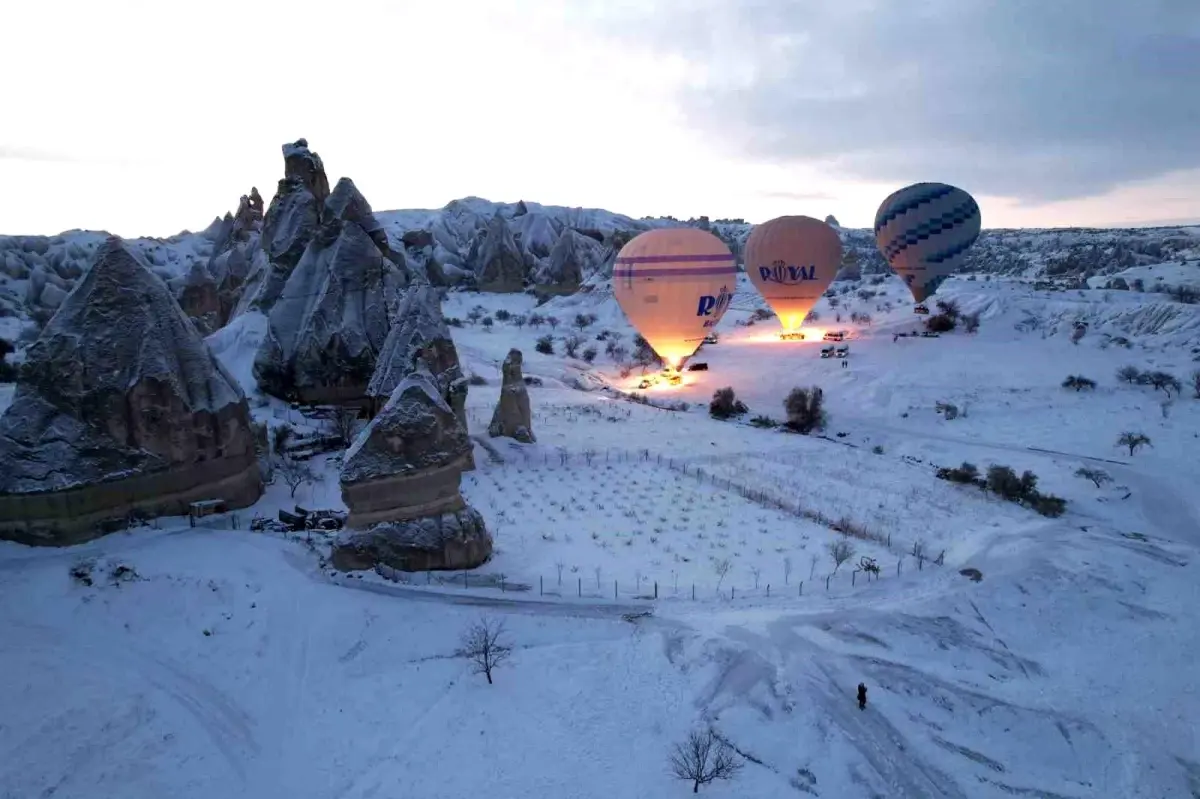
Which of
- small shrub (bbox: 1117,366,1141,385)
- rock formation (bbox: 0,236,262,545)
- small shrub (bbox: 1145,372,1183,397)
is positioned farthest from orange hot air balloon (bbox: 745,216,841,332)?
rock formation (bbox: 0,236,262,545)

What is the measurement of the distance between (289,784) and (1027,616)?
11.2 m

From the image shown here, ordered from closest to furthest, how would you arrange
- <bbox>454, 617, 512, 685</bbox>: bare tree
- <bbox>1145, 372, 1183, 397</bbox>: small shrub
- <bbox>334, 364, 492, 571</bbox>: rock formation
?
<bbox>454, 617, 512, 685</bbox>: bare tree
<bbox>334, 364, 492, 571</bbox>: rock formation
<bbox>1145, 372, 1183, 397</bbox>: small shrub

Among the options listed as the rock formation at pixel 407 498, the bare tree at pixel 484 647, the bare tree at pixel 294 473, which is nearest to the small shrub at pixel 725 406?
the bare tree at pixel 294 473

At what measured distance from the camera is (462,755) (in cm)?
815

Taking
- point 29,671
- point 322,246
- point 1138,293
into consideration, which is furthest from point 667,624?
point 1138,293

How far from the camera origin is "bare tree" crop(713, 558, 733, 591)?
12.3 m

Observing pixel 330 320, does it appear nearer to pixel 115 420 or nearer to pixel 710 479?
pixel 115 420

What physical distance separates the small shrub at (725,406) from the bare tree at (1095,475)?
1197 centimetres

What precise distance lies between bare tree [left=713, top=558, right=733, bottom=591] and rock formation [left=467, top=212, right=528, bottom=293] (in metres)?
61.6

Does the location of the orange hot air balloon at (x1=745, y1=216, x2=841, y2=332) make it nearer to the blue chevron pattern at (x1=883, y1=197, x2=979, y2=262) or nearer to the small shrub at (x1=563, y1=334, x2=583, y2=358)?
the blue chevron pattern at (x1=883, y1=197, x2=979, y2=262)

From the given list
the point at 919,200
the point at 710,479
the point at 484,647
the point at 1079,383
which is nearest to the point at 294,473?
the point at 484,647

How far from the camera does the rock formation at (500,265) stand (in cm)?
7269

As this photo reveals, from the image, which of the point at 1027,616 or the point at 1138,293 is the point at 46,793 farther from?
the point at 1138,293

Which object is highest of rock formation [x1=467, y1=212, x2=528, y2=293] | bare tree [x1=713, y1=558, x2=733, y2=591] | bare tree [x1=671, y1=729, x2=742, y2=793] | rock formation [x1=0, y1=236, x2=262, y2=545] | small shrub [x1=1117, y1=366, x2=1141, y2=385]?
rock formation [x1=467, y1=212, x2=528, y2=293]
